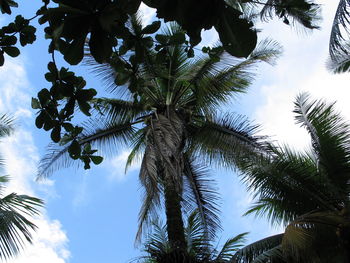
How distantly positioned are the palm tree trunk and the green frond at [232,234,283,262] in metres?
0.96

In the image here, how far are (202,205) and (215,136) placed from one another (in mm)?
1791

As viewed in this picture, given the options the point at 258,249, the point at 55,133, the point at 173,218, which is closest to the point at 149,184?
the point at 173,218

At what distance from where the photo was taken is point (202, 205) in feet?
34.3

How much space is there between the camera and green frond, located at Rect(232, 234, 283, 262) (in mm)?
7489

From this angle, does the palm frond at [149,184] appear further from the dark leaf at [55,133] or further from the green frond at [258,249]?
the dark leaf at [55,133]

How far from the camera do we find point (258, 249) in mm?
7754

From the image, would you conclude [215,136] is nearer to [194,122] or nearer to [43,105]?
[194,122]

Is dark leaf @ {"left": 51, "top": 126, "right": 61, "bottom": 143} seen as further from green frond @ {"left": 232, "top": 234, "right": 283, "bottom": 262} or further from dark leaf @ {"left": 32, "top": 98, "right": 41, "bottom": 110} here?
green frond @ {"left": 232, "top": 234, "right": 283, "bottom": 262}

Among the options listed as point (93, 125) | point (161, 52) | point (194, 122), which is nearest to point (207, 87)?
point (194, 122)

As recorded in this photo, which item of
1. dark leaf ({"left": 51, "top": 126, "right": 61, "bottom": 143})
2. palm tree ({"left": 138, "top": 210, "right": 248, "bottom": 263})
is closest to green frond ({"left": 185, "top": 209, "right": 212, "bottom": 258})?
palm tree ({"left": 138, "top": 210, "right": 248, "bottom": 263})

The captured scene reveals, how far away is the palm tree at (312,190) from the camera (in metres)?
7.23

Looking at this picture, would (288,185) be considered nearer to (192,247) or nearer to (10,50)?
(192,247)

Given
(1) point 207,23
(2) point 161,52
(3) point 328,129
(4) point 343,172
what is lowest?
(1) point 207,23

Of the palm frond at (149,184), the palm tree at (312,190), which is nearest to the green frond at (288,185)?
the palm tree at (312,190)
